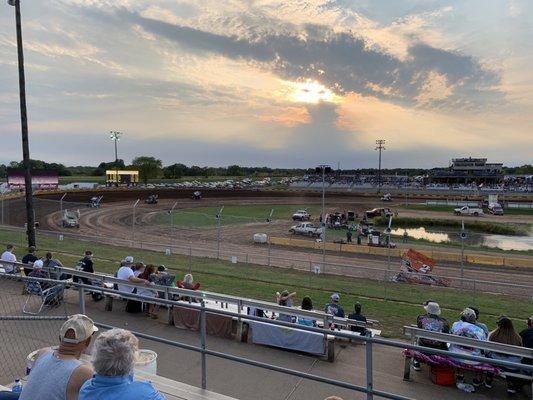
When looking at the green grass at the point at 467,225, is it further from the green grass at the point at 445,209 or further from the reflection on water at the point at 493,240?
the green grass at the point at 445,209

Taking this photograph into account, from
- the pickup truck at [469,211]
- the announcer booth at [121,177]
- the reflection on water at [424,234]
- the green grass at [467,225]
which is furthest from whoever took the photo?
the announcer booth at [121,177]

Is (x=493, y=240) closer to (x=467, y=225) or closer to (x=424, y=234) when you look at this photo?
(x=424, y=234)

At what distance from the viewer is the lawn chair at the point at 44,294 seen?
9848mm

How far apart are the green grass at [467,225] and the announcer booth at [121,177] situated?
244 ft

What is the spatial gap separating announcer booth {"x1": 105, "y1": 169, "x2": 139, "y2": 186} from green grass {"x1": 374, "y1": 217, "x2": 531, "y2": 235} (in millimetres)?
74390

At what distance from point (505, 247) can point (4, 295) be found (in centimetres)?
3857

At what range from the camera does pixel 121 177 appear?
118m

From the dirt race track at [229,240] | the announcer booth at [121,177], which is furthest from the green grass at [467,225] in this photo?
the announcer booth at [121,177]

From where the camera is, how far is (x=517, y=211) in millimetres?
69312

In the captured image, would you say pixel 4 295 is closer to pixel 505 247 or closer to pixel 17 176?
pixel 505 247

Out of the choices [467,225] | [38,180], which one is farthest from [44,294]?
[38,180]

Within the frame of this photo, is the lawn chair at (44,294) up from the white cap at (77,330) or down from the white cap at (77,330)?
down

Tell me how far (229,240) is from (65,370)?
36.5 meters

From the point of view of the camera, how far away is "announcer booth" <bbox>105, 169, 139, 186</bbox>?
11262 cm
